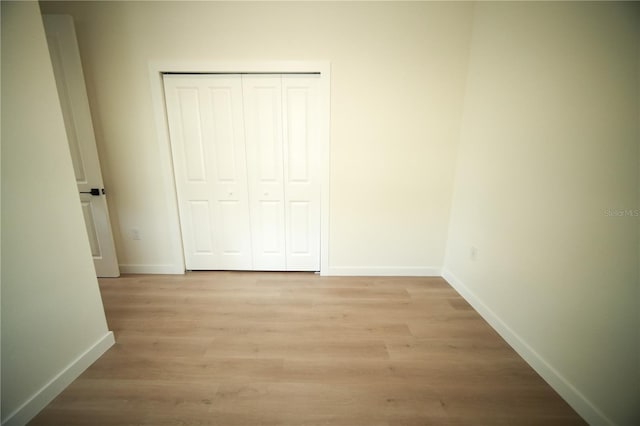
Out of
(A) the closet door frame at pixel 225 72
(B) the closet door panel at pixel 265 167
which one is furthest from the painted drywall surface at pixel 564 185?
(B) the closet door panel at pixel 265 167

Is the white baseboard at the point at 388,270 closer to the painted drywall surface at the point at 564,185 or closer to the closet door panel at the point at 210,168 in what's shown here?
the painted drywall surface at the point at 564,185

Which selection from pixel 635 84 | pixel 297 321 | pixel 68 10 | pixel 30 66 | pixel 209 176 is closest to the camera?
pixel 635 84

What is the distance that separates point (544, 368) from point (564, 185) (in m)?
1.09

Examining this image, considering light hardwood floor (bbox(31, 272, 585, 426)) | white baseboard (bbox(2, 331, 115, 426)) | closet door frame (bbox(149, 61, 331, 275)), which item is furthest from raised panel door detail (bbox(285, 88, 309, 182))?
white baseboard (bbox(2, 331, 115, 426))

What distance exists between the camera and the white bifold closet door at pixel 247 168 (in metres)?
2.10

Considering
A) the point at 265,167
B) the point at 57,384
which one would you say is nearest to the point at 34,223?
the point at 57,384

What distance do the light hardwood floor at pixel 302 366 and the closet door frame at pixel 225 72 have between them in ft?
2.82

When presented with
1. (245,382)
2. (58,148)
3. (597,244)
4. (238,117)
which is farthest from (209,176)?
(597,244)

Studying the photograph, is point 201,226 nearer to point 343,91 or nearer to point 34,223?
point 34,223

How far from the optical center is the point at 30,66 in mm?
1098

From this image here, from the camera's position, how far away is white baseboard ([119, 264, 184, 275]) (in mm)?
2453

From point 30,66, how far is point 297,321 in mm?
2125

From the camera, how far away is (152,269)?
2.46 m

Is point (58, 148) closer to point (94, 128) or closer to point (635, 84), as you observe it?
point (94, 128)
